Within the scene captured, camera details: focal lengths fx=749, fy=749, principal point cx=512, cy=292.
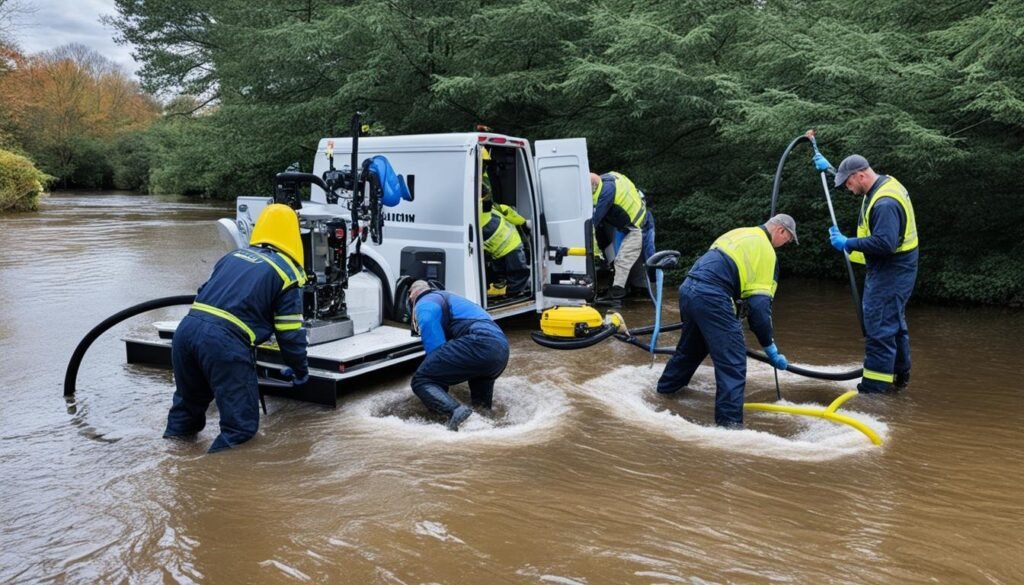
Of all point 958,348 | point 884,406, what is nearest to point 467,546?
point 884,406

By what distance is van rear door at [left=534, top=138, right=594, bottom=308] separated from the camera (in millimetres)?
8305

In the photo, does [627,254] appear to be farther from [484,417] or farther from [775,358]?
[484,417]

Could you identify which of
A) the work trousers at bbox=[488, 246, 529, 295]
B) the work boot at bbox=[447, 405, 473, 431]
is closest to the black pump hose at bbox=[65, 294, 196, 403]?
the work boot at bbox=[447, 405, 473, 431]

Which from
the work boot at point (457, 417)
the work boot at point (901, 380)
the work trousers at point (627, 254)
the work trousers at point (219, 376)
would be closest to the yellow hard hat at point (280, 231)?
the work trousers at point (219, 376)

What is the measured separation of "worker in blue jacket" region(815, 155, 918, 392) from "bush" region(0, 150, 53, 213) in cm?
2561

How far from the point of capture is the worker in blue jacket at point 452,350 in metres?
5.48

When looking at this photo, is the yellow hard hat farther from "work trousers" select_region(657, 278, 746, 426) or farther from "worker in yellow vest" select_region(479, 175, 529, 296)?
"worker in yellow vest" select_region(479, 175, 529, 296)

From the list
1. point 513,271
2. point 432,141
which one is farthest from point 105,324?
point 513,271

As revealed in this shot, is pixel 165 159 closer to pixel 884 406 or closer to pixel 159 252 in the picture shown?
pixel 159 252

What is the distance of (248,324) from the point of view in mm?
4840

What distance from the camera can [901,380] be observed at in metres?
6.41

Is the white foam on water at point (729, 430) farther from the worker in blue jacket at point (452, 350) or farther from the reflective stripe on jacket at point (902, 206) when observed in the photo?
the reflective stripe on jacket at point (902, 206)

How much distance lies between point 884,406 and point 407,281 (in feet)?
14.1

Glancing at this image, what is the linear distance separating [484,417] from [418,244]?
2480 millimetres
